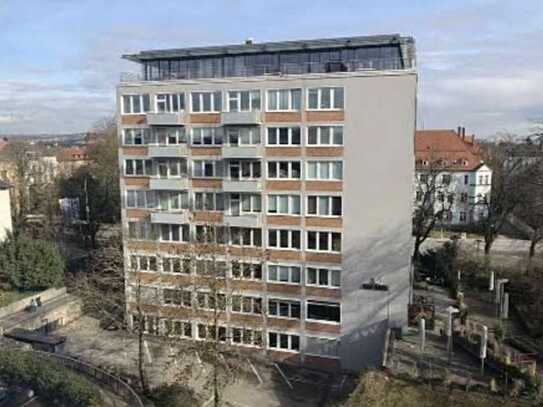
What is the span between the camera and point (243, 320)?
105ft

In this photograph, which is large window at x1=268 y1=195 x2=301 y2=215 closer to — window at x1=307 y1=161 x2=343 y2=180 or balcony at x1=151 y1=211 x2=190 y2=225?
window at x1=307 y1=161 x2=343 y2=180

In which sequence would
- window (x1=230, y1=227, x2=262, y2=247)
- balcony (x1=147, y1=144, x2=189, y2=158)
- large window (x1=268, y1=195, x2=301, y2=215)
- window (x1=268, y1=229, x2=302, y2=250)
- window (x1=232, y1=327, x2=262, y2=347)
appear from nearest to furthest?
large window (x1=268, y1=195, x2=301, y2=215)
window (x1=268, y1=229, x2=302, y2=250)
window (x1=230, y1=227, x2=262, y2=247)
balcony (x1=147, y1=144, x2=189, y2=158)
window (x1=232, y1=327, x2=262, y2=347)

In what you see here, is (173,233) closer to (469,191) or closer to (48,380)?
(48,380)

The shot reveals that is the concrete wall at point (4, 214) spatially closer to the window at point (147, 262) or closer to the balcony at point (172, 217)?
the window at point (147, 262)

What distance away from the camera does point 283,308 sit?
3106 centimetres

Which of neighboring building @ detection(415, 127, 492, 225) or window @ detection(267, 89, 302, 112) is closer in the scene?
window @ detection(267, 89, 302, 112)

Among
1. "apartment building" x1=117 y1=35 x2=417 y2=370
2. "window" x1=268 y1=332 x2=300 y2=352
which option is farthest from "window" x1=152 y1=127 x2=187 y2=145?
"window" x1=268 y1=332 x2=300 y2=352

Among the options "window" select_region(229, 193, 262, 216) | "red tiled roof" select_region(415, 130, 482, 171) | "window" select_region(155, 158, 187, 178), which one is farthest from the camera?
"red tiled roof" select_region(415, 130, 482, 171)

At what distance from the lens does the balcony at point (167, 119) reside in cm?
3066

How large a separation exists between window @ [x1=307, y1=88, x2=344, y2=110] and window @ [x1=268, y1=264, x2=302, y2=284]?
9.22 meters

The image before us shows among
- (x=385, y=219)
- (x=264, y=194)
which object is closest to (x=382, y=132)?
(x=385, y=219)

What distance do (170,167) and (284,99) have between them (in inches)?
328

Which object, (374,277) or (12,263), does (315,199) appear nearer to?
(374,277)

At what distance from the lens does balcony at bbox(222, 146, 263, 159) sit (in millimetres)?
29422
